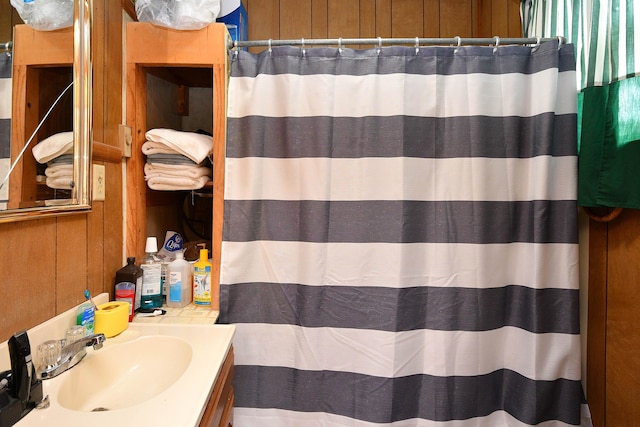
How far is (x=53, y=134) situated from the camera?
34.1 inches

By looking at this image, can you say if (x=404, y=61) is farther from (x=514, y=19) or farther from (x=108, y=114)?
(x=108, y=114)

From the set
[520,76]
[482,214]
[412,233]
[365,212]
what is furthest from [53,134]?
[520,76]

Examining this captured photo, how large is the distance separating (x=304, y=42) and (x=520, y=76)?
2.85 feet

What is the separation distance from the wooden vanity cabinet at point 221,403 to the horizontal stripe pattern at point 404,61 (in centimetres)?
110

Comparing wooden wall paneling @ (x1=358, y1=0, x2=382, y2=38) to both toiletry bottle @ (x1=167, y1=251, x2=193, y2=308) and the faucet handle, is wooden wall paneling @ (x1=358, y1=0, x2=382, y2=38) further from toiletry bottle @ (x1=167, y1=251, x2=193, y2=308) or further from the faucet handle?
the faucet handle

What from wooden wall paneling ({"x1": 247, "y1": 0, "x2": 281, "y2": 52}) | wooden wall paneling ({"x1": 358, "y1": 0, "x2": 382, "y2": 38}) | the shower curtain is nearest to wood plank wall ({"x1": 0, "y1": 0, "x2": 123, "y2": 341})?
the shower curtain

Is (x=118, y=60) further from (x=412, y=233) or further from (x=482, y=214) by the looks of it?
(x=482, y=214)

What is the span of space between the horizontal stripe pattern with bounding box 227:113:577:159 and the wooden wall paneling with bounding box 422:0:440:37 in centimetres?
100

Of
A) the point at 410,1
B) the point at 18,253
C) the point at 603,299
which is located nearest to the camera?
the point at 18,253

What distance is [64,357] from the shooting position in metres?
0.80

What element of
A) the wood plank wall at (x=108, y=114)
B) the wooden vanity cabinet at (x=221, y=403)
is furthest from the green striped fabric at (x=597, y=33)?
the wooden vanity cabinet at (x=221, y=403)

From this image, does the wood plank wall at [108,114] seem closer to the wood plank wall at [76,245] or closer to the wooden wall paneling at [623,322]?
the wood plank wall at [76,245]

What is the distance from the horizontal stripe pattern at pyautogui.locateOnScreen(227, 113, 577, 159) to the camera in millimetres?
1217

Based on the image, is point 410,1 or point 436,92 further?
point 410,1
